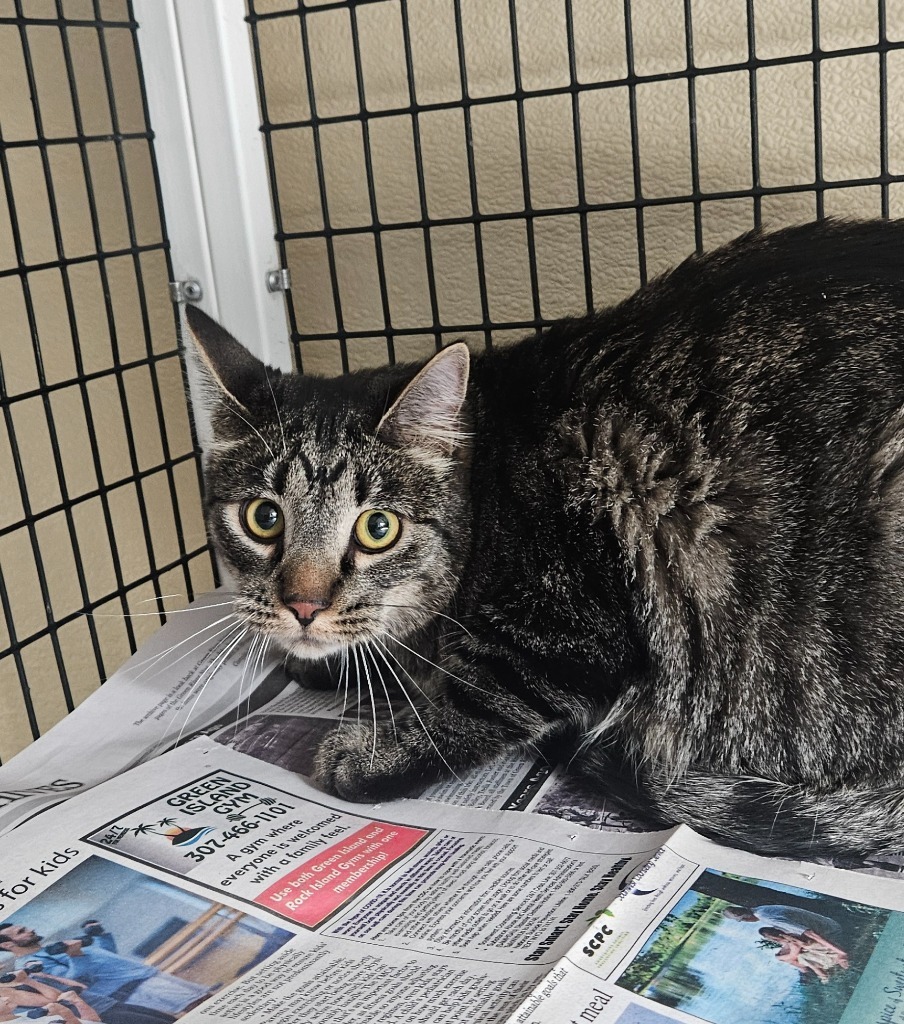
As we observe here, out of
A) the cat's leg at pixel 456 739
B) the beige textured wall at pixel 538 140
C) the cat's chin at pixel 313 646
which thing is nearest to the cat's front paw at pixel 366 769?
the cat's leg at pixel 456 739

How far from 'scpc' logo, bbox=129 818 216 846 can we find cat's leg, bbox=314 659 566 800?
0.15 meters

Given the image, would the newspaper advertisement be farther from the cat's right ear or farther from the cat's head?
the cat's right ear

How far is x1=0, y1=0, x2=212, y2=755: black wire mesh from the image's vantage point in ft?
4.19

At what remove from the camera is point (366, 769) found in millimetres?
1043

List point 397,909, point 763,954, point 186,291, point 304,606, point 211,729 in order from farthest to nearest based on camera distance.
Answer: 1. point 186,291
2. point 211,729
3. point 304,606
4. point 397,909
5. point 763,954

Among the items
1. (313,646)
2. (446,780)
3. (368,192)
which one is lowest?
(446,780)

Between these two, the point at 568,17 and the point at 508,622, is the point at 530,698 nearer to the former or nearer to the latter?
the point at 508,622

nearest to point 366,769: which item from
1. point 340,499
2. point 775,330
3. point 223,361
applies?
point 340,499

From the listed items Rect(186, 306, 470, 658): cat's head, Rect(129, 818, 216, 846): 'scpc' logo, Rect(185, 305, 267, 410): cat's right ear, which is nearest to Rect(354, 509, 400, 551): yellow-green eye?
Rect(186, 306, 470, 658): cat's head

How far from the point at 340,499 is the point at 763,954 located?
2.06ft

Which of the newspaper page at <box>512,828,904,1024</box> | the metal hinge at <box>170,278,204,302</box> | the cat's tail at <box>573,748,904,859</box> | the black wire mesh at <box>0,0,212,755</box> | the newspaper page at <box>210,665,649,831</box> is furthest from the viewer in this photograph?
the metal hinge at <box>170,278,204,302</box>

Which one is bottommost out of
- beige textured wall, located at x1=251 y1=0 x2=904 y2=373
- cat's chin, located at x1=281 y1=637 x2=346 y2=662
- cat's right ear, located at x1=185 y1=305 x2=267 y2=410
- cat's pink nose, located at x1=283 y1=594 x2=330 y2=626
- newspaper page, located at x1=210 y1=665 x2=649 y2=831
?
newspaper page, located at x1=210 y1=665 x2=649 y2=831

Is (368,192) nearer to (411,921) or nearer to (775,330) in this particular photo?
(775,330)

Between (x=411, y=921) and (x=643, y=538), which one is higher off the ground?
(x=643, y=538)
